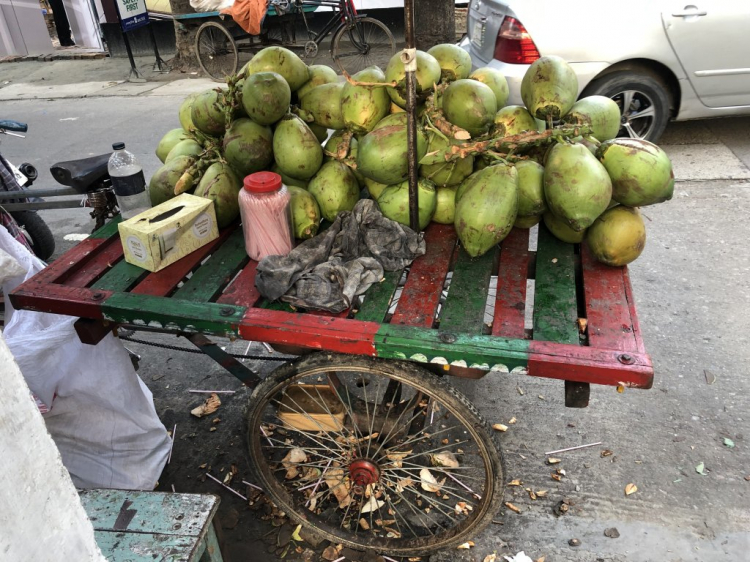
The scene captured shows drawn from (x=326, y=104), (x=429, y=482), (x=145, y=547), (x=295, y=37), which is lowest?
(x=429, y=482)

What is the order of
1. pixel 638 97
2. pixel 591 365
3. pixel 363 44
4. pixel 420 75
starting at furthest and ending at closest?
pixel 363 44
pixel 638 97
pixel 420 75
pixel 591 365

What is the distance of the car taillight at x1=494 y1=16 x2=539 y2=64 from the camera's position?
4473 mm

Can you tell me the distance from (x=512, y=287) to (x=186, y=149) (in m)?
1.52

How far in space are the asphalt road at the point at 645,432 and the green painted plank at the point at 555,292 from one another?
3.19 ft

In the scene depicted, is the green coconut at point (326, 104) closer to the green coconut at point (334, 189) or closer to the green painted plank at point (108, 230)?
the green coconut at point (334, 189)

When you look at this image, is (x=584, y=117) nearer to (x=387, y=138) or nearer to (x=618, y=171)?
(x=618, y=171)

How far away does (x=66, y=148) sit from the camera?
21.7 ft

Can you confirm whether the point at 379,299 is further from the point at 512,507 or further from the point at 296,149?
the point at 512,507

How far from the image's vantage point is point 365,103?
7.27 ft

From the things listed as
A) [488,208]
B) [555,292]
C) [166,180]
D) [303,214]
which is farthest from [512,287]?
[166,180]

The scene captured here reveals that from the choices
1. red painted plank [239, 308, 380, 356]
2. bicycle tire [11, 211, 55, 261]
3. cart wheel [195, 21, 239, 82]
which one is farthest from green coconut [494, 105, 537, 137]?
cart wheel [195, 21, 239, 82]

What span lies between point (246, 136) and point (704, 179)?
153 inches

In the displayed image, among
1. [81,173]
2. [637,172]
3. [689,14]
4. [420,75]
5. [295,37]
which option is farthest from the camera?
[295,37]

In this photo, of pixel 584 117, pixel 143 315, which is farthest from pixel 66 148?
pixel 584 117
